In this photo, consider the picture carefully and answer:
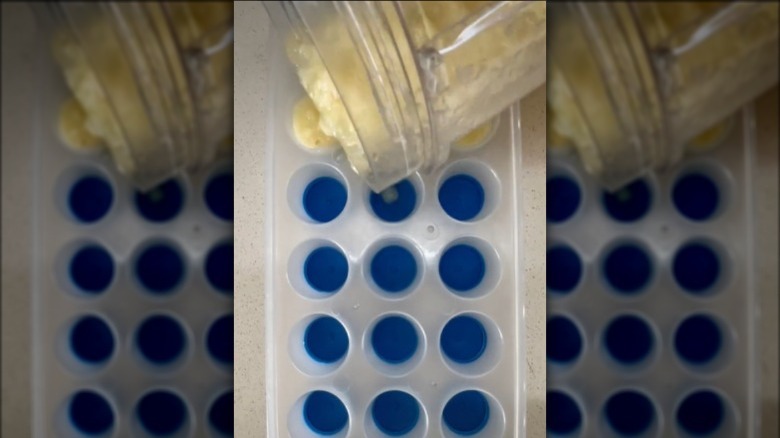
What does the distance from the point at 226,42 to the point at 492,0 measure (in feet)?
0.84

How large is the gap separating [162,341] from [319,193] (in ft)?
0.75

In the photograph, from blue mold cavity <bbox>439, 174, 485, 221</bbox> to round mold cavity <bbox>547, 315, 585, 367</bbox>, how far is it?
0.49 ft

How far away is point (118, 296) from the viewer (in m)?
0.56

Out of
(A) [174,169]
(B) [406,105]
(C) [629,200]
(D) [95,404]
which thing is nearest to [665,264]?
(C) [629,200]

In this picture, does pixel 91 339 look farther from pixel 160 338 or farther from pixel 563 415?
pixel 563 415

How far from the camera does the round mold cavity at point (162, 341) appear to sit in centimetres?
57

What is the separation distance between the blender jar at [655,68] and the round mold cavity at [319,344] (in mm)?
341

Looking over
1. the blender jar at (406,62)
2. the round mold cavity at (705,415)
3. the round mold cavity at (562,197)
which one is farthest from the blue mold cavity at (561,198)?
the round mold cavity at (705,415)

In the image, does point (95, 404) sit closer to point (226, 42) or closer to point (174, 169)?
point (174, 169)

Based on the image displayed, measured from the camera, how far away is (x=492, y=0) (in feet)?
1.82

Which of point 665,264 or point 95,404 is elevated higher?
point 665,264

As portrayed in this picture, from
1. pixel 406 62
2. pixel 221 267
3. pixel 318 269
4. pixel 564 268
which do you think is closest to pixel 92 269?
pixel 221 267

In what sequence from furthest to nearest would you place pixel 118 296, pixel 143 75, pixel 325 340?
pixel 325 340 < pixel 118 296 < pixel 143 75

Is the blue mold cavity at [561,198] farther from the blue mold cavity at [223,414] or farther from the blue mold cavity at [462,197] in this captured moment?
the blue mold cavity at [223,414]
